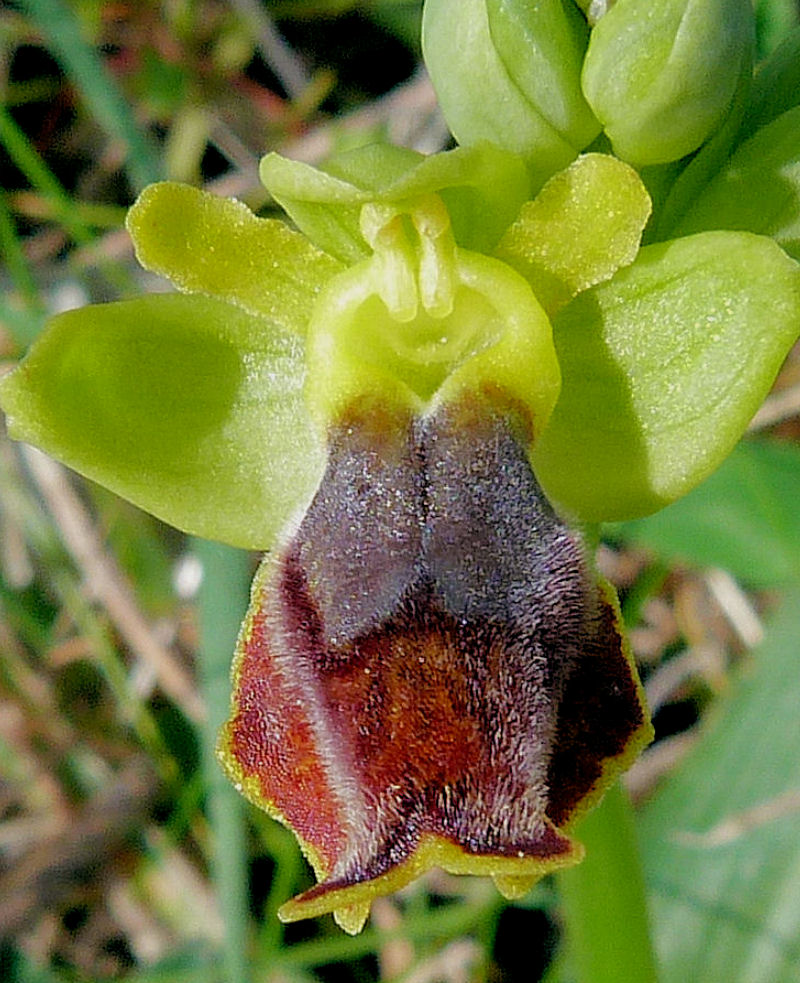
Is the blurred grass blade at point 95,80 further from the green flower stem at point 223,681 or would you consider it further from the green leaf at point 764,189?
the green leaf at point 764,189

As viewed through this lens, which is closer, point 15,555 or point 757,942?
point 757,942

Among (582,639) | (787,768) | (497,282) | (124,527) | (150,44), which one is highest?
(497,282)

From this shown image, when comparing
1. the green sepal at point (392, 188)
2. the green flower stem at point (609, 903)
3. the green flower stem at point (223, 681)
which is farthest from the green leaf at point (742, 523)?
the green sepal at point (392, 188)

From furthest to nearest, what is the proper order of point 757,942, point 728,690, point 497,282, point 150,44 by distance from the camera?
point 150,44 < point 728,690 < point 757,942 < point 497,282

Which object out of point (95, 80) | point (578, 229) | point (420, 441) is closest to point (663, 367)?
point (578, 229)

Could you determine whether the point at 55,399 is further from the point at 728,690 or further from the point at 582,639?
the point at 728,690

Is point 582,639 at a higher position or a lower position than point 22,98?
higher

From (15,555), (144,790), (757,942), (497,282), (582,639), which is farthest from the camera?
(15,555)

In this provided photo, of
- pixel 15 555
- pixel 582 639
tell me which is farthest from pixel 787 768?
pixel 15 555

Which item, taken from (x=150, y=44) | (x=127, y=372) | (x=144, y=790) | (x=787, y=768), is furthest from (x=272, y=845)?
(x=150, y=44)
